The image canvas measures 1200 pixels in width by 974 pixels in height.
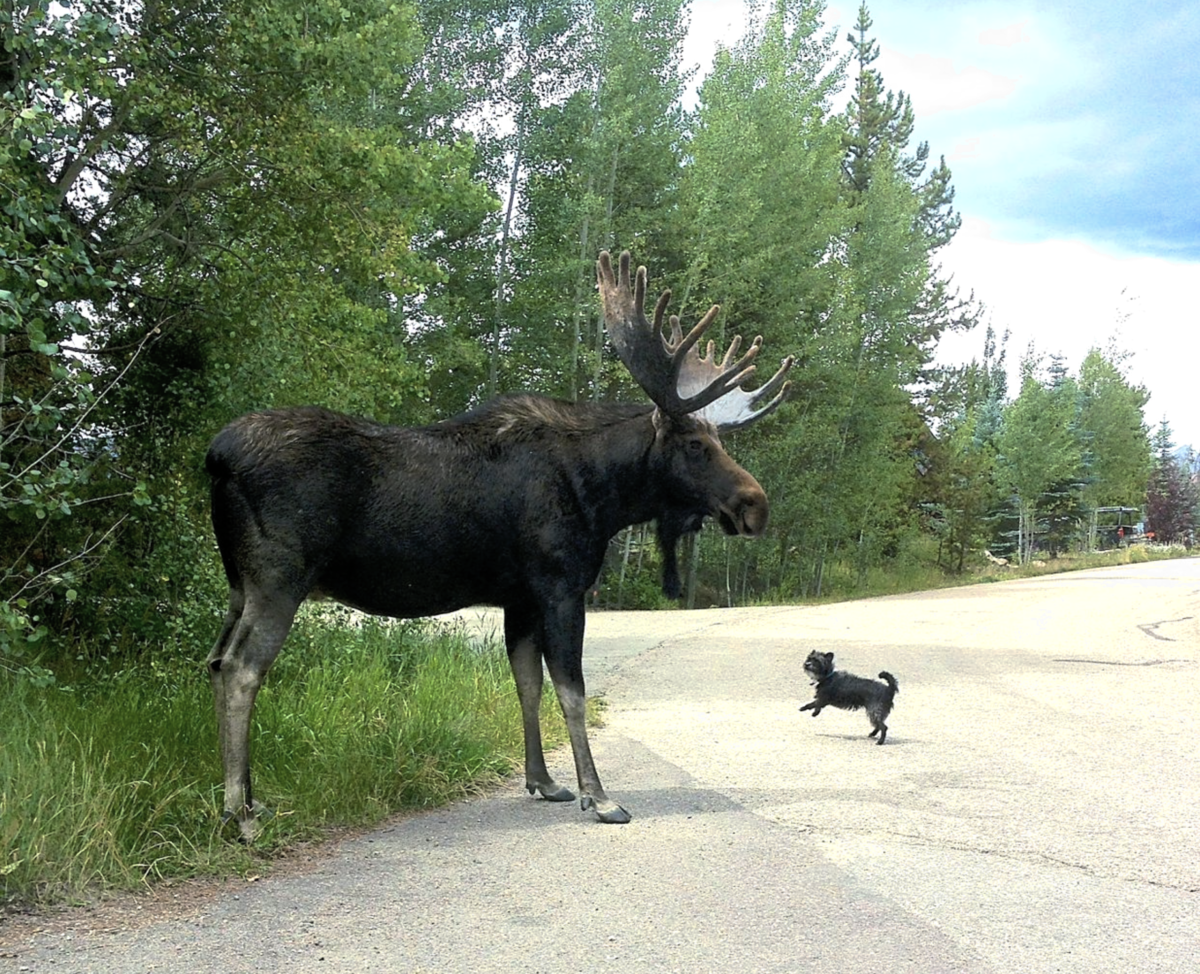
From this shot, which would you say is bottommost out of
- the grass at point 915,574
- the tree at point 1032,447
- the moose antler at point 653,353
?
the grass at point 915,574

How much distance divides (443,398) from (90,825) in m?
19.6

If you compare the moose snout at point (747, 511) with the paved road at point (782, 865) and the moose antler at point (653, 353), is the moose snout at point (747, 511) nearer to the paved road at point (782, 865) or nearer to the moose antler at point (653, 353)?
the moose antler at point (653, 353)

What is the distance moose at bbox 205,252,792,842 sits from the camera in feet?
15.8

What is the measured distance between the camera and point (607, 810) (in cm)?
532

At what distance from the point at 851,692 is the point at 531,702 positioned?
112 inches

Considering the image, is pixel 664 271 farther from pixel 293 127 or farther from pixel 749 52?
pixel 293 127

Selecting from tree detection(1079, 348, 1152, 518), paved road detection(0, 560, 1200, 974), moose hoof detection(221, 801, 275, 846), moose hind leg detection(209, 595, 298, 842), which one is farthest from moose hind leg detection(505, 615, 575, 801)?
tree detection(1079, 348, 1152, 518)

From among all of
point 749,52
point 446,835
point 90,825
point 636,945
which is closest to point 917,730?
point 446,835

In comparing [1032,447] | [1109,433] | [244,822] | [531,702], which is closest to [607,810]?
[531,702]

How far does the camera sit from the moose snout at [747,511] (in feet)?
18.8

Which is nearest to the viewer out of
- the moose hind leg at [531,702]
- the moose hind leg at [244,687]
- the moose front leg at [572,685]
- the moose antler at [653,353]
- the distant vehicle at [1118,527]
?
the moose hind leg at [244,687]

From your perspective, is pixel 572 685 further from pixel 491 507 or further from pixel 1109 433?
pixel 1109 433

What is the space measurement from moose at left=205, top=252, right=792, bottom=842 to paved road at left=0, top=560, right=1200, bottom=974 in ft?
2.05

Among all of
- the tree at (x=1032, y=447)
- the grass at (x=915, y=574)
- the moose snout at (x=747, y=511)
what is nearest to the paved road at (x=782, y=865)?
the moose snout at (x=747, y=511)
